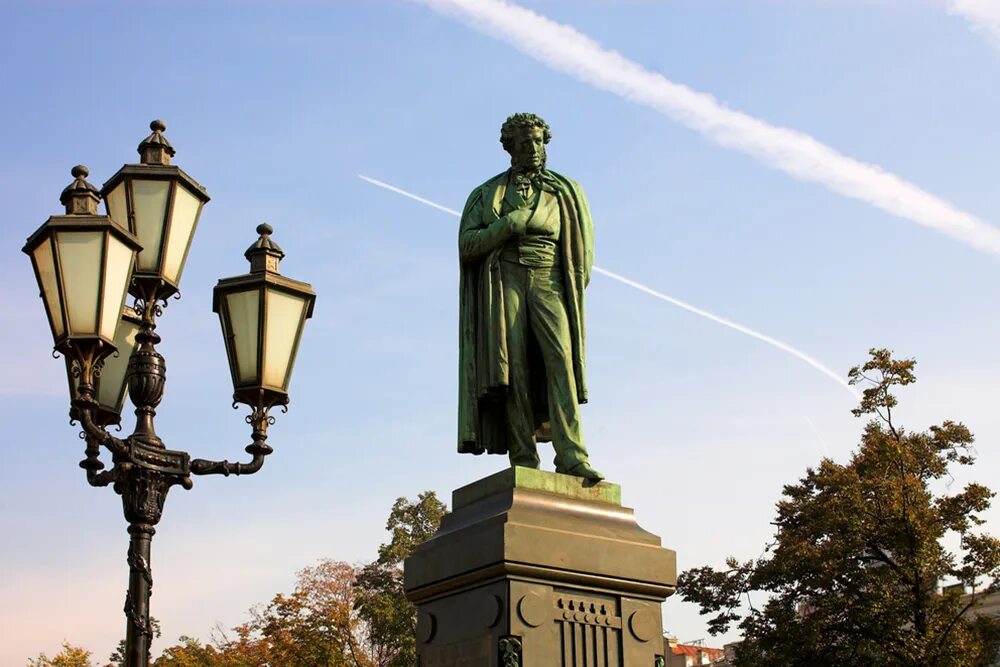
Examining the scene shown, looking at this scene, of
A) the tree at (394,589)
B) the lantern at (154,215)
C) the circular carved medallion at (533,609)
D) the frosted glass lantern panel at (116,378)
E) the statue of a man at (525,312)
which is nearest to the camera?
the lantern at (154,215)

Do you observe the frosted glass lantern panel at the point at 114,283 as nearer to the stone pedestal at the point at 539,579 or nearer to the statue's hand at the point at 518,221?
the stone pedestal at the point at 539,579

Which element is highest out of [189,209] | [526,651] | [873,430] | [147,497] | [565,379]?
[873,430]

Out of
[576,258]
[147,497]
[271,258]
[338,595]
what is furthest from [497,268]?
[338,595]

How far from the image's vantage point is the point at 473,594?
819 cm

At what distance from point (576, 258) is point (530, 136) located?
1.02 m

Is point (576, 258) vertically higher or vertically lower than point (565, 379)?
higher

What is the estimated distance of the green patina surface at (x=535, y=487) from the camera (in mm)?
8438

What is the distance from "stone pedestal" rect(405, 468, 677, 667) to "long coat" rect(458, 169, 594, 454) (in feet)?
2.06

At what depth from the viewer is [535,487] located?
842 centimetres

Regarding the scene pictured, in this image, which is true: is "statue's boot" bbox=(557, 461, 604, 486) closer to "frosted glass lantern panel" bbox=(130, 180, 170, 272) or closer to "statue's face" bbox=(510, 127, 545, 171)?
"statue's face" bbox=(510, 127, 545, 171)

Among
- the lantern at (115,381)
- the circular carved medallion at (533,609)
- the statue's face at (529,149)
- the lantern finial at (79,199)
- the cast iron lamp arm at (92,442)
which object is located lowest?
the circular carved medallion at (533,609)

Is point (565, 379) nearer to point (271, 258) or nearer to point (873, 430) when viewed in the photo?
point (271, 258)

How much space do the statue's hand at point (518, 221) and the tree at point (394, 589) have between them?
26953 mm

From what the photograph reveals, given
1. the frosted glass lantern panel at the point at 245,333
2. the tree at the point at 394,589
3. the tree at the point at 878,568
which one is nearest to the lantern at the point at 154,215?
the frosted glass lantern panel at the point at 245,333
